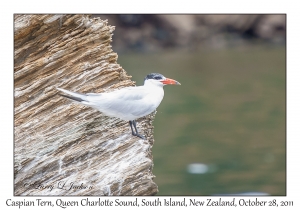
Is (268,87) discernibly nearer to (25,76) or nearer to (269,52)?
(269,52)

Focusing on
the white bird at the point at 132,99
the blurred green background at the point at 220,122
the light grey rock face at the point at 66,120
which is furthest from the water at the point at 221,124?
the white bird at the point at 132,99

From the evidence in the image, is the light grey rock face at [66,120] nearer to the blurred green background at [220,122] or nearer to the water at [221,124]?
the blurred green background at [220,122]

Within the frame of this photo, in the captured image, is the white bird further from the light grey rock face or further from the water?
the water

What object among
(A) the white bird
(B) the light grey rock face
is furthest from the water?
(A) the white bird

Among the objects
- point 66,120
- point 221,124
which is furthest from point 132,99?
point 221,124

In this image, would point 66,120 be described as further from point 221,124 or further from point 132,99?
point 221,124

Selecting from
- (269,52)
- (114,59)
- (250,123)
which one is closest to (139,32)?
(269,52)
